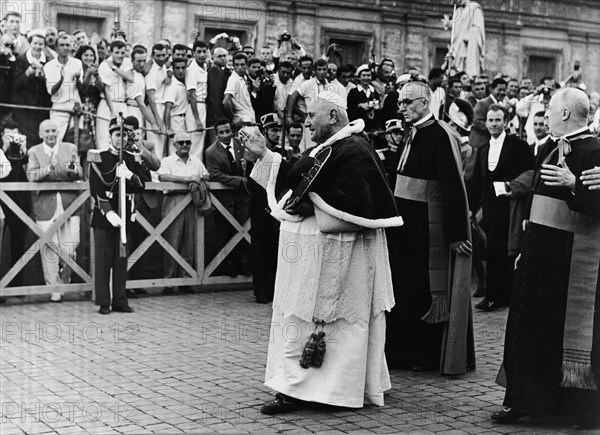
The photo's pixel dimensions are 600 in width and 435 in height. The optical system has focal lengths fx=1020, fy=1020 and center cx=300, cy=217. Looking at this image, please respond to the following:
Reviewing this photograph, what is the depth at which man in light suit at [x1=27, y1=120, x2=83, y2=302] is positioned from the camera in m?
11.6

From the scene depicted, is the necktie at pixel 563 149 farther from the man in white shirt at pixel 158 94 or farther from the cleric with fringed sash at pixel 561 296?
the man in white shirt at pixel 158 94

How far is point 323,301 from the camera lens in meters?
6.83

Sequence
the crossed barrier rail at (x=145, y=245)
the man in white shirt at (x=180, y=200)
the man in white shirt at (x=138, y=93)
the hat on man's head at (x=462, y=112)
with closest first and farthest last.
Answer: the crossed barrier rail at (x=145, y=245), the man in white shirt at (x=180, y=200), the man in white shirt at (x=138, y=93), the hat on man's head at (x=462, y=112)

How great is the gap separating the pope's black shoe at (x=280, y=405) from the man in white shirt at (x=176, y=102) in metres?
7.39

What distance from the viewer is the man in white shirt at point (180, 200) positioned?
40.8 ft

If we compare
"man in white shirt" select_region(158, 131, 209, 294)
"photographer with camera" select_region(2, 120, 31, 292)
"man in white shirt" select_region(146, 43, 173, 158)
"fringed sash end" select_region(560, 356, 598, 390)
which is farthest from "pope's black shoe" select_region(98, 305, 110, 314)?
"fringed sash end" select_region(560, 356, 598, 390)

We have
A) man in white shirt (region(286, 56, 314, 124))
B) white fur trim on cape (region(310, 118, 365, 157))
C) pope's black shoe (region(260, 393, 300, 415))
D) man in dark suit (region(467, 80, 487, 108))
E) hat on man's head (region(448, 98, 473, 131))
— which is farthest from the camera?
man in dark suit (region(467, 80, 487, 108))

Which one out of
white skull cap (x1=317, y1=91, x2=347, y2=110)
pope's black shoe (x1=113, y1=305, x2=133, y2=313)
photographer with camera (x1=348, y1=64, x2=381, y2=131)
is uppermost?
photographer with camera (x1=348, y1=64, x2=381, y2=131)

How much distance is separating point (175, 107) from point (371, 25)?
11677 millimetres

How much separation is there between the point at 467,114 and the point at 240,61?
3.36 m

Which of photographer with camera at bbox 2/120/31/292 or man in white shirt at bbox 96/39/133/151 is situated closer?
photographer with camera at bbox 2/120/31/292

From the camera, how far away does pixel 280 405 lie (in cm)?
680

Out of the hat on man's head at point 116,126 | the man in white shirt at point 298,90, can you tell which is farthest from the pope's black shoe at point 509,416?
the man in white shirt at point 298,90

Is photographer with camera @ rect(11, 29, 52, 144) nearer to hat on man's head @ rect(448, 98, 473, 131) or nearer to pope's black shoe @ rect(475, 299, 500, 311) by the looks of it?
hat on man's head @ rect(448, 98, 473, 131)
